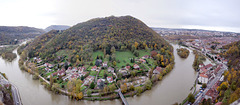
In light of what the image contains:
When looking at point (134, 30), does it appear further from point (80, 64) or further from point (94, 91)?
point (94, 91)

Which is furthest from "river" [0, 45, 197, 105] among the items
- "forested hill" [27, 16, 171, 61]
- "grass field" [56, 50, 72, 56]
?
"forested hill" [27, 16, 171, 61]

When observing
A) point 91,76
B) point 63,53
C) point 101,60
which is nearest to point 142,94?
point 91,76

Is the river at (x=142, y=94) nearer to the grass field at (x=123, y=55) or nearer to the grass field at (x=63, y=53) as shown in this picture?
the grass field at (x=63, y=53)

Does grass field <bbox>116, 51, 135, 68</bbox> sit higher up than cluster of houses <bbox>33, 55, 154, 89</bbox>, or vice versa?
grass field <bbox>116, 51, 135, 68</bbox>

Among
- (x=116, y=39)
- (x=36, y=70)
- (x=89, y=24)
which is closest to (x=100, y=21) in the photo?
(x=89, y=24)

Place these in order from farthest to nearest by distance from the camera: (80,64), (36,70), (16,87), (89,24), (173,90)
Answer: (89,24)
(80,64)
(36,70)
(16,87)
(173,90)

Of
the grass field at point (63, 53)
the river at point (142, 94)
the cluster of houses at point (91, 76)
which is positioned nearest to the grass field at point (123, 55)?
the cluster of houses at point (91, 76)

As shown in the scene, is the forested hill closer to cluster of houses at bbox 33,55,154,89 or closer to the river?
cluster of houses at bbox 33,55,154,89

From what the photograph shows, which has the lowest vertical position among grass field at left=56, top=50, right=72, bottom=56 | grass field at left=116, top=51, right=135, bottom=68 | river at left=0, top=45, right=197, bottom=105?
river at left=0, top=45, right=197, bottom=105
